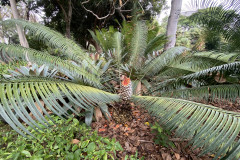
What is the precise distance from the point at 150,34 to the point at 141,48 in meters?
0.98

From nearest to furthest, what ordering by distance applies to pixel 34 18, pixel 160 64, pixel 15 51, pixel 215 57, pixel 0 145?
pixel 0 145 → pixel 15 51 → pixel 215 57 → pixel 160 64 → pixel 34 18

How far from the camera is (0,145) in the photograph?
91cm

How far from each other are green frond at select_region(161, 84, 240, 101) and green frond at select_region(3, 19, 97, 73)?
0.93 metres

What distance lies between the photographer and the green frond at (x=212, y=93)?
1.01 meters

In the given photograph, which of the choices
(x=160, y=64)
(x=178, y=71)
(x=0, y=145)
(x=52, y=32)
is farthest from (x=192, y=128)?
(x=52, y=32)

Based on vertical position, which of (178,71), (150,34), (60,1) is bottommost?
(178,71)

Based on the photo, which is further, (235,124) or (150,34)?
(150,34)

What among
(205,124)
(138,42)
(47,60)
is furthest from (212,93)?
(47,60)

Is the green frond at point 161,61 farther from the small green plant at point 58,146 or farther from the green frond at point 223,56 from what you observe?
the small green plant at point 58,146

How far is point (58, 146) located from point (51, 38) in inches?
44.0

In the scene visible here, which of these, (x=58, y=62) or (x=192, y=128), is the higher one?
(x=58, y=62)

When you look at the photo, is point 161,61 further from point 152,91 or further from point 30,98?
point 30,98

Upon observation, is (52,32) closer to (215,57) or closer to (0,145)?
(0,145)

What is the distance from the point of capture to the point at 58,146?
830mm
